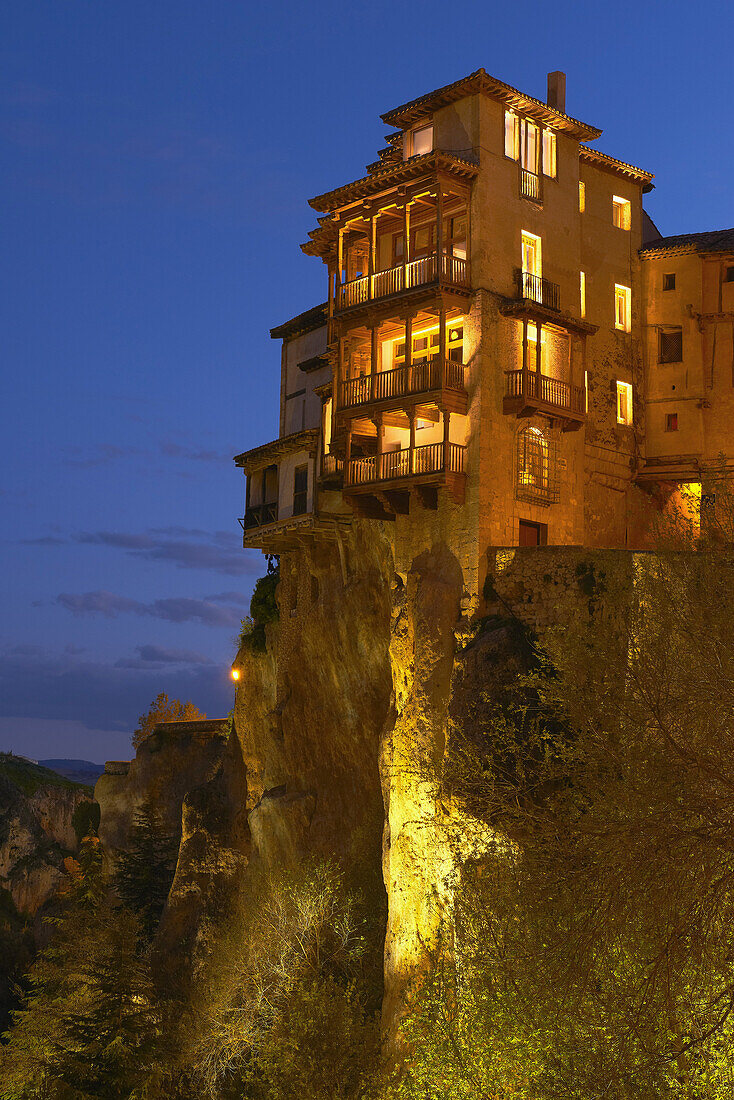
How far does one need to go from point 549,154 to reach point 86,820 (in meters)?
60.5

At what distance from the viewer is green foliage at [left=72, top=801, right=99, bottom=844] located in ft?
275

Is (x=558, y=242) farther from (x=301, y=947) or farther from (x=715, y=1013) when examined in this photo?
(x=715, y=1013)

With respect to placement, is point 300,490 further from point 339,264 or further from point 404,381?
point 404,381

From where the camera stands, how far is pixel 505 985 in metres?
23.5

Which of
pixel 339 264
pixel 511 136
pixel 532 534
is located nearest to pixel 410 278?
pixel 339 264

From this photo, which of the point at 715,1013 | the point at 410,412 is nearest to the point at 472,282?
the point at 410,412

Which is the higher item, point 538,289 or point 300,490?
point 538,289

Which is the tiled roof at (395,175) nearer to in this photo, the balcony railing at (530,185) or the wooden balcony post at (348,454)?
the balcony railing at (530,185)

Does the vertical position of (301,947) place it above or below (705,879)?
below

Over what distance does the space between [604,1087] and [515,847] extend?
10.1 metres

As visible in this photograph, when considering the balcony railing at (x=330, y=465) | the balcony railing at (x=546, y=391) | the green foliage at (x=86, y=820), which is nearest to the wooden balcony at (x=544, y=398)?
the balcony railing at (x=546, y=391)

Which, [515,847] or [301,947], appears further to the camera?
[301,947]

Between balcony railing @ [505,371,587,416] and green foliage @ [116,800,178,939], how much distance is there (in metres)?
34.3

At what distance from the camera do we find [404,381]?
3719 centimetres
